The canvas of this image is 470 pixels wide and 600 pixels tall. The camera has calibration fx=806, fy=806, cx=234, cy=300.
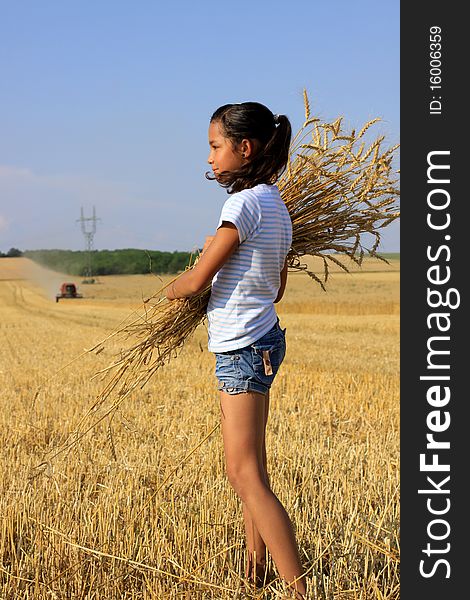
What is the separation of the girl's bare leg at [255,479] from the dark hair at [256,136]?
2.49 ft

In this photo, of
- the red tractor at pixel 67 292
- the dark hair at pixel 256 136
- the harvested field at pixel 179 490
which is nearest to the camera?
the dark hair at pixel 256 136

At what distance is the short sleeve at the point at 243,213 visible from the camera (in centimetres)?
266

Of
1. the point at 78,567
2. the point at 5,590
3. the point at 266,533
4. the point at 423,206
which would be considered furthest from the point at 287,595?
the point at 423,206

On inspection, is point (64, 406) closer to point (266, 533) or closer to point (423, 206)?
point (266, 533)

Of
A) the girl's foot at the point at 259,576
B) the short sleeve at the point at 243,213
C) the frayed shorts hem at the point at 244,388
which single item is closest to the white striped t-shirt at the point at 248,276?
the short sleeve at the point at 243,213

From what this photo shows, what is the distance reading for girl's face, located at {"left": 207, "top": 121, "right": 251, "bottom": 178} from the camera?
9.20ft

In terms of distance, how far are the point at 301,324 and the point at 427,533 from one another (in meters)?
17.9

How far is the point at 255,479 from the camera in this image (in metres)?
2.72

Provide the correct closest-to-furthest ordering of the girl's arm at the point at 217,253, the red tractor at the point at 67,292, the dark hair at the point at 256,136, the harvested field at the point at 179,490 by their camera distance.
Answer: the girl's arm at the point at 217,253, the dark hair at the point at 256,136, the harvested field at the point at 179,490, the red tractor at the point at 67,292

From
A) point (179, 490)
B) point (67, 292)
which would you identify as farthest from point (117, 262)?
point (179, 490)

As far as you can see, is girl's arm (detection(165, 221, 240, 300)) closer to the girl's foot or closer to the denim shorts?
the denim shorts

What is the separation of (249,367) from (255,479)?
0.39 meters

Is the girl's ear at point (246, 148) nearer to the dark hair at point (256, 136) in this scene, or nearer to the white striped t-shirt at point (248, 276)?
the dark hair at point (256, 136)

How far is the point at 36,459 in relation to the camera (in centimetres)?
507
